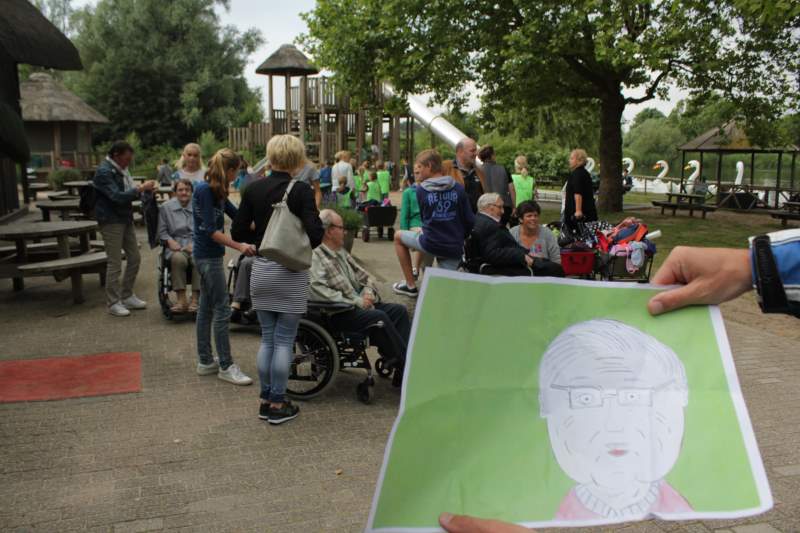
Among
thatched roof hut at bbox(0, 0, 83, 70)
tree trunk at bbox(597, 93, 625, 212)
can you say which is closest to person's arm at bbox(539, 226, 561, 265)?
thatched roof hut at bbox(0, 0, 83, 70)

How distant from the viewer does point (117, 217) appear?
768 centimetres

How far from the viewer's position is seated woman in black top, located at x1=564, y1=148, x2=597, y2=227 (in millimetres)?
9797

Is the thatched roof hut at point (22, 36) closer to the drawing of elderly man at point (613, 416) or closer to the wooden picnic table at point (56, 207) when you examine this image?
the drawing of elderly man at point (613, 416)

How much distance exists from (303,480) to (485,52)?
628 inches

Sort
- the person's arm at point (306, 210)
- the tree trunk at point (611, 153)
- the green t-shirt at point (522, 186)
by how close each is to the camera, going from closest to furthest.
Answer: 1. the person's arm at point (306, 210)
2. the green t-shirt at point (522, 186)
3. the tree trunk at point (611, 153)

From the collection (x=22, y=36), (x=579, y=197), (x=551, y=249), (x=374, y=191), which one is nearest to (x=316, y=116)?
(x=374, y=191)

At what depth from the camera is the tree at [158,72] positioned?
45781mm

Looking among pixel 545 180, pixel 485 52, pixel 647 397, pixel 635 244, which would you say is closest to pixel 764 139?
pixel 485 52

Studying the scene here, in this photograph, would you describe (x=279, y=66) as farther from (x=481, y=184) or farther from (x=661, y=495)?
(x=661, y=495)

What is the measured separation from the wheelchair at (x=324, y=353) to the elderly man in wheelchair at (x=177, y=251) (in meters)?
2.72

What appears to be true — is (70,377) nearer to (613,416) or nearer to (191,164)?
(191,164)

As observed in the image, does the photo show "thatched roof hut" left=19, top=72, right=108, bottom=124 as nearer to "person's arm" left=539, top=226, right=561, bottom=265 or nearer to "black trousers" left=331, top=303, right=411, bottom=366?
"person's arm" left=539, top=226, right=561, bottom=265

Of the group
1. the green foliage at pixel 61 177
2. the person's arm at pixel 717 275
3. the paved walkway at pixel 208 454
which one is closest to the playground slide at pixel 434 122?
Result: the green foliage at pixel 61 177

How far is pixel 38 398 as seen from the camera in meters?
5.16
